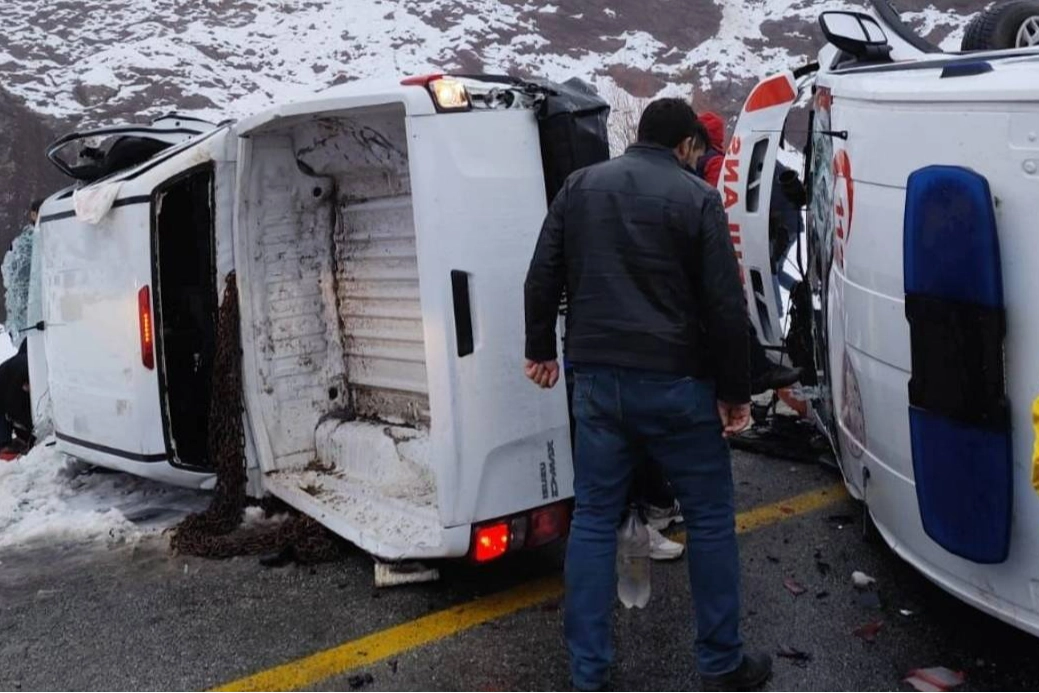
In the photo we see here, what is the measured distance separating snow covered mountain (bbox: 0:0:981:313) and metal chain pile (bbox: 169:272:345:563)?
32.1 metres

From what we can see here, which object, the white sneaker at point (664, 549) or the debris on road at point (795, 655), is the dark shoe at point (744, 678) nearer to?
the debris on road at point (795, 655)

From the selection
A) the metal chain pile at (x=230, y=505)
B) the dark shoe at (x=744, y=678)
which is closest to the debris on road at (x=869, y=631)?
the dark shoe at (x=744, y=678)

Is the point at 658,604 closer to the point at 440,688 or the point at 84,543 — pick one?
the point at 440,688

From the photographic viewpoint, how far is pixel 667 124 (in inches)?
124

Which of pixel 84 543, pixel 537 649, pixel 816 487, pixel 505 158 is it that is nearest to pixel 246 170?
pixel 505 158

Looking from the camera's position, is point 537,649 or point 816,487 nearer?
point 537,649

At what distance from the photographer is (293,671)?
3438 mm

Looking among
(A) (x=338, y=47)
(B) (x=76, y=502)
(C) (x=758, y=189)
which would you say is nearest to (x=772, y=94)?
(C) (x=758, y=189)

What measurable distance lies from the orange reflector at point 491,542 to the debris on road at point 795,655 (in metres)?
0.99

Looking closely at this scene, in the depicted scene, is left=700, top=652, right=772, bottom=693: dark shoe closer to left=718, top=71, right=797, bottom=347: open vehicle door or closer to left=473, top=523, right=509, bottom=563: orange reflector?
left=473, top=523, right=509, bottom=563: orange reflector

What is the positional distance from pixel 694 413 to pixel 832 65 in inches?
97.4

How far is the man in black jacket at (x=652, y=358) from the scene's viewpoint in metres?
3.02

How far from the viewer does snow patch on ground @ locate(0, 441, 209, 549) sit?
16.2ft

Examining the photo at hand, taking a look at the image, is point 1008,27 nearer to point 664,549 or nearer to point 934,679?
point 664,549
